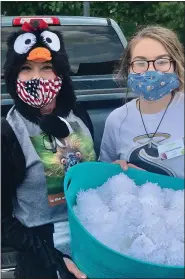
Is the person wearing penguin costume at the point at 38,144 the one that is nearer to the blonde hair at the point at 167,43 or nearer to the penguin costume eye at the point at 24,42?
the penguin costume eye at the point at 24,42

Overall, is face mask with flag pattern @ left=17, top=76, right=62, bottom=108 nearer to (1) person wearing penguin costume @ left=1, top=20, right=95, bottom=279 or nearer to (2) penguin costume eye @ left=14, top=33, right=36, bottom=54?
(1) person wearing penguin costume @ left=1, top=20, right=95, bottom=279

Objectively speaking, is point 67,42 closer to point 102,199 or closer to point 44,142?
point 44,142

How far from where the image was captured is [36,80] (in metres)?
1.94

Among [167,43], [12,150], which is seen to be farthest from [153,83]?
[12,150]

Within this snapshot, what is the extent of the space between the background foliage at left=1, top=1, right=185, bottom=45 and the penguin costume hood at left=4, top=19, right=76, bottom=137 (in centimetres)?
21

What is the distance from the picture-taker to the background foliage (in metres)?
2.12

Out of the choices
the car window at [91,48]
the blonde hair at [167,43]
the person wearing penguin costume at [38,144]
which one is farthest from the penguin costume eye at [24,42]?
→ the car window at [91,48]

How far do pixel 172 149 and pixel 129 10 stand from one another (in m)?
0.79

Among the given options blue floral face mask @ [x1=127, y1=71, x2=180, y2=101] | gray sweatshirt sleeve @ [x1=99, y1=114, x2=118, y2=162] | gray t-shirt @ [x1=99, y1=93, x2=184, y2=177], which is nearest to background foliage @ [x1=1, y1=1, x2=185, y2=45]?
blue floral face mask @ [x1=127, y1=71, x2=180, y2=101]

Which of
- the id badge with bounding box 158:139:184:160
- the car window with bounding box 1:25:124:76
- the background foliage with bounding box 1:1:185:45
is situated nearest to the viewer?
the id badge with bounding box 158:139:184:160

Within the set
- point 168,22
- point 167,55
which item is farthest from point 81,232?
point 168,22

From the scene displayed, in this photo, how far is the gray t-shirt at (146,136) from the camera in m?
1.87

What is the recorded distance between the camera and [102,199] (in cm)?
187

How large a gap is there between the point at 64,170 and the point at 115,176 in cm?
21
